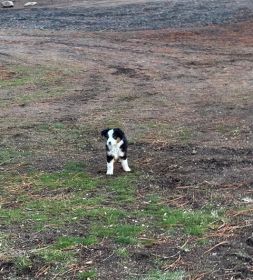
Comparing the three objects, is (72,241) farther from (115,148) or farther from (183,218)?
(115,148)

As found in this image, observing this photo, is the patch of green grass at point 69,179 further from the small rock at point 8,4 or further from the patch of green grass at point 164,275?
the small rock at point 8,4

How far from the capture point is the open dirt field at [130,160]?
687 centimetres

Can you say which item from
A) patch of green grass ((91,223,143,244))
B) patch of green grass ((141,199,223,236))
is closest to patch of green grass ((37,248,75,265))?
patch of green grass ((91,223,143,244))

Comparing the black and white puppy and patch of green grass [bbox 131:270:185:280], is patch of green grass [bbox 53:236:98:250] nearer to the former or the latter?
patch of green grass [bbox 131:270:185:280]

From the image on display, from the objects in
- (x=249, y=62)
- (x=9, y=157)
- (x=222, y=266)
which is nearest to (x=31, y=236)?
(x=222, y=266)

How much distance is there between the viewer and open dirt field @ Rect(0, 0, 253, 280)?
6867 millimetres

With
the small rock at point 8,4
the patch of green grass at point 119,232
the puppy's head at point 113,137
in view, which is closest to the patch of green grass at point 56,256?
the patch of green grass at point 119,232

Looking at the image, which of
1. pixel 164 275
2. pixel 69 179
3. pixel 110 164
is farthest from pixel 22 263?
pixel 110 164

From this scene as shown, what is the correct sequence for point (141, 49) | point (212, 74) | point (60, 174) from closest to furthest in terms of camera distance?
point (60, 174), point (212, 74), point (141, 49)

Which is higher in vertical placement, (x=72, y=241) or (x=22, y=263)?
(x=22, y=263)

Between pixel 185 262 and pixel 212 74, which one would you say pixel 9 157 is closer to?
pixel 185 262

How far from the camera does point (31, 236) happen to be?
7.43m

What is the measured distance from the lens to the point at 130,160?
33.6 ft

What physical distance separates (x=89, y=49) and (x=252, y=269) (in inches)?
665
